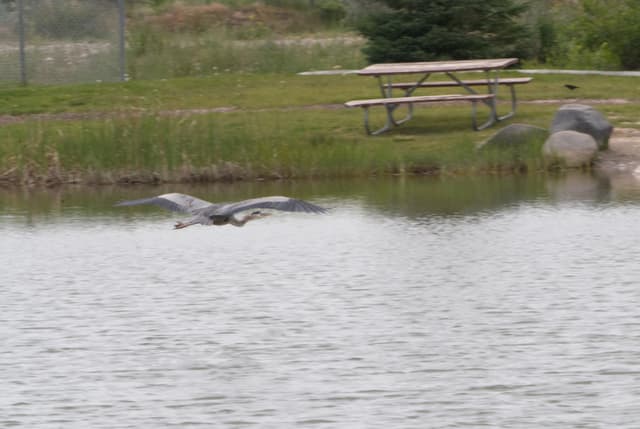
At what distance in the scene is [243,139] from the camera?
67.1 feet

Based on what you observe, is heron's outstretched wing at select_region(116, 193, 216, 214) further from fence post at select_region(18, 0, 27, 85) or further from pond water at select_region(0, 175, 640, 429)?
fence post at select_region(18, 0, 27, 85)

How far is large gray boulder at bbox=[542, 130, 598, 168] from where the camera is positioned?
20.4 m

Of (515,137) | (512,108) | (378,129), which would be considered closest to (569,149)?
(515,137)

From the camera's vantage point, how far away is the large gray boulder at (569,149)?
2039cm

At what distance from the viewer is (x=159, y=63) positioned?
30469 mm

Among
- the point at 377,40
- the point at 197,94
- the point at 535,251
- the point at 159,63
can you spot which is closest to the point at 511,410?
the point at 535,251

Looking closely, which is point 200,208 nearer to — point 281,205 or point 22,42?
point 281,205

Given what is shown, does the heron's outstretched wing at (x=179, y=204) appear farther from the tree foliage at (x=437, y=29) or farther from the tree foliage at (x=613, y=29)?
the tree foliage at (x=613, y=29)

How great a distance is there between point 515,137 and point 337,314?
346 inches

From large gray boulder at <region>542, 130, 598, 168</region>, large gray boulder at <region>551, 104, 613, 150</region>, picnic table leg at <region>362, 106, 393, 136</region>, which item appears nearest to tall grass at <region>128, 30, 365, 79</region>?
picnic table leg at <region>362, 106, 393, 136</region>

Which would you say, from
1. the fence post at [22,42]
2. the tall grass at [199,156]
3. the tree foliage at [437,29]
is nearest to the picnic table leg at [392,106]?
the tall grass at [199,156]

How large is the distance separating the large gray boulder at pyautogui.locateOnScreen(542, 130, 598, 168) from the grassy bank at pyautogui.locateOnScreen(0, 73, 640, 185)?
10.4 inches

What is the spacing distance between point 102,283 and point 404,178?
7.16 m

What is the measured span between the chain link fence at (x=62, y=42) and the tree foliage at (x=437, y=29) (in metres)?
4.75
